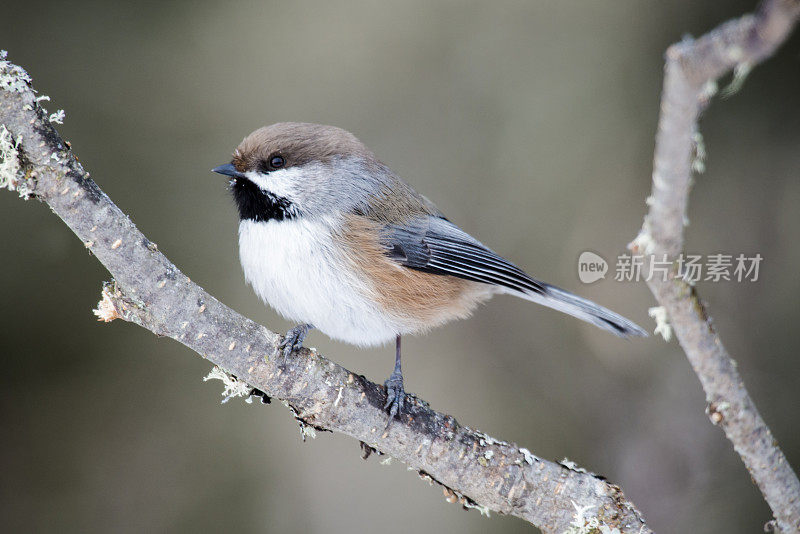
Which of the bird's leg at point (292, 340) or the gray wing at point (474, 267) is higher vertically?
the gray wing at point (474, 267)

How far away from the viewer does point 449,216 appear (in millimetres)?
3725

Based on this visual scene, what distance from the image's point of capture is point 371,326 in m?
2.51

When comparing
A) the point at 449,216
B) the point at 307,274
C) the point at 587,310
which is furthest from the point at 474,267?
the point at 449,216

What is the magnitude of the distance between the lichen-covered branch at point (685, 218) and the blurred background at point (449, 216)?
5.82 ft

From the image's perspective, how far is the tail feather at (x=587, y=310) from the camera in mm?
2650

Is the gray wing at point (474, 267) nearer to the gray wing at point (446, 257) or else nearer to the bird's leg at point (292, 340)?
the gray wing at point (446, 257)

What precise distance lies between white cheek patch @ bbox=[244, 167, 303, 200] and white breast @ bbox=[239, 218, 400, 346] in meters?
0.12

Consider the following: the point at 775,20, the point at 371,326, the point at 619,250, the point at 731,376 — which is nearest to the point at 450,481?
the point at 371,326

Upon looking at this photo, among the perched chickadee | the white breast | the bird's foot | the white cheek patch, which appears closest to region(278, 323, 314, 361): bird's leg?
the perched chickadee

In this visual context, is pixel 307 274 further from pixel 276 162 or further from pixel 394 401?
pixel 394 401

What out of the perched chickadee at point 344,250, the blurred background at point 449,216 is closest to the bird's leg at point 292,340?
the perched chickadee at point 344,250

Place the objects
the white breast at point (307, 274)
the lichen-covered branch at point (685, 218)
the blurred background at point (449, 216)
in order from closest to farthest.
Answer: the lichen-covered branch at point (685, 218), the white breast at point (307, 274), the blurred background at point (449, 216)

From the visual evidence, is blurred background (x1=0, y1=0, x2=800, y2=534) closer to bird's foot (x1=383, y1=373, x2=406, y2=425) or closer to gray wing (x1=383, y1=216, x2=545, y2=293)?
gray wing (x1=383, y1=216, x2=545, y2=293)

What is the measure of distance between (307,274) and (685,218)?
1.37 m
